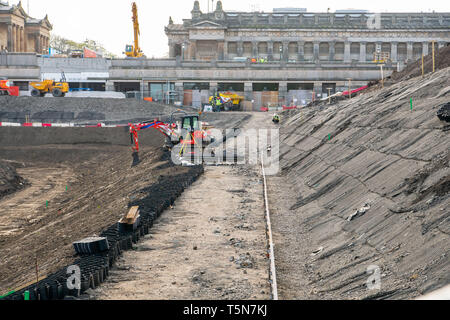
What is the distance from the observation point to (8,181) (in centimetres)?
3709

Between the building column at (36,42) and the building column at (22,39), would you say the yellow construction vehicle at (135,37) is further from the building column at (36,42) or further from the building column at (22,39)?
the building column at (36,42)

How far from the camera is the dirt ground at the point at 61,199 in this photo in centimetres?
1755

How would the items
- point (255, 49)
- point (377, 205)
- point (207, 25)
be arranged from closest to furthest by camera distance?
point (377, 205) → point (207, 25) → point (255, 49)

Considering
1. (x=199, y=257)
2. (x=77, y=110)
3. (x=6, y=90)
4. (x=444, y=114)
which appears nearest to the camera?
(x=199, y=257)

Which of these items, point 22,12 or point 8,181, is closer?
point 8,181

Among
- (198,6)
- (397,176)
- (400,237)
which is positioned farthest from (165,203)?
(198,6)

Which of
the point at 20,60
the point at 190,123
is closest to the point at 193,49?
the point at 20,60

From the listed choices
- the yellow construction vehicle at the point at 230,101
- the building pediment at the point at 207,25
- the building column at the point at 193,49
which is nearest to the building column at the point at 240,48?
the building pediment at the point at 207,25

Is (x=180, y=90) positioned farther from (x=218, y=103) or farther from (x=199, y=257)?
(x=199, y=257)

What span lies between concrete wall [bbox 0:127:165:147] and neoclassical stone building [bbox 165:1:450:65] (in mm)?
49064

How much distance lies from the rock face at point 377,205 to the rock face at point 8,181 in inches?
696

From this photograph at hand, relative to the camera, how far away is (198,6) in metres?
106

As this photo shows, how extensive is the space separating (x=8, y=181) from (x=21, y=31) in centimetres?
8730

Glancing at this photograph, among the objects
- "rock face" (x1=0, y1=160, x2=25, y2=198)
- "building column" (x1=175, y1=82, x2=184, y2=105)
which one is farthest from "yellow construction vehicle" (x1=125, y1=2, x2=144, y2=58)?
"rock face" (x1=0, y1=160, x2=25, y2=198)
